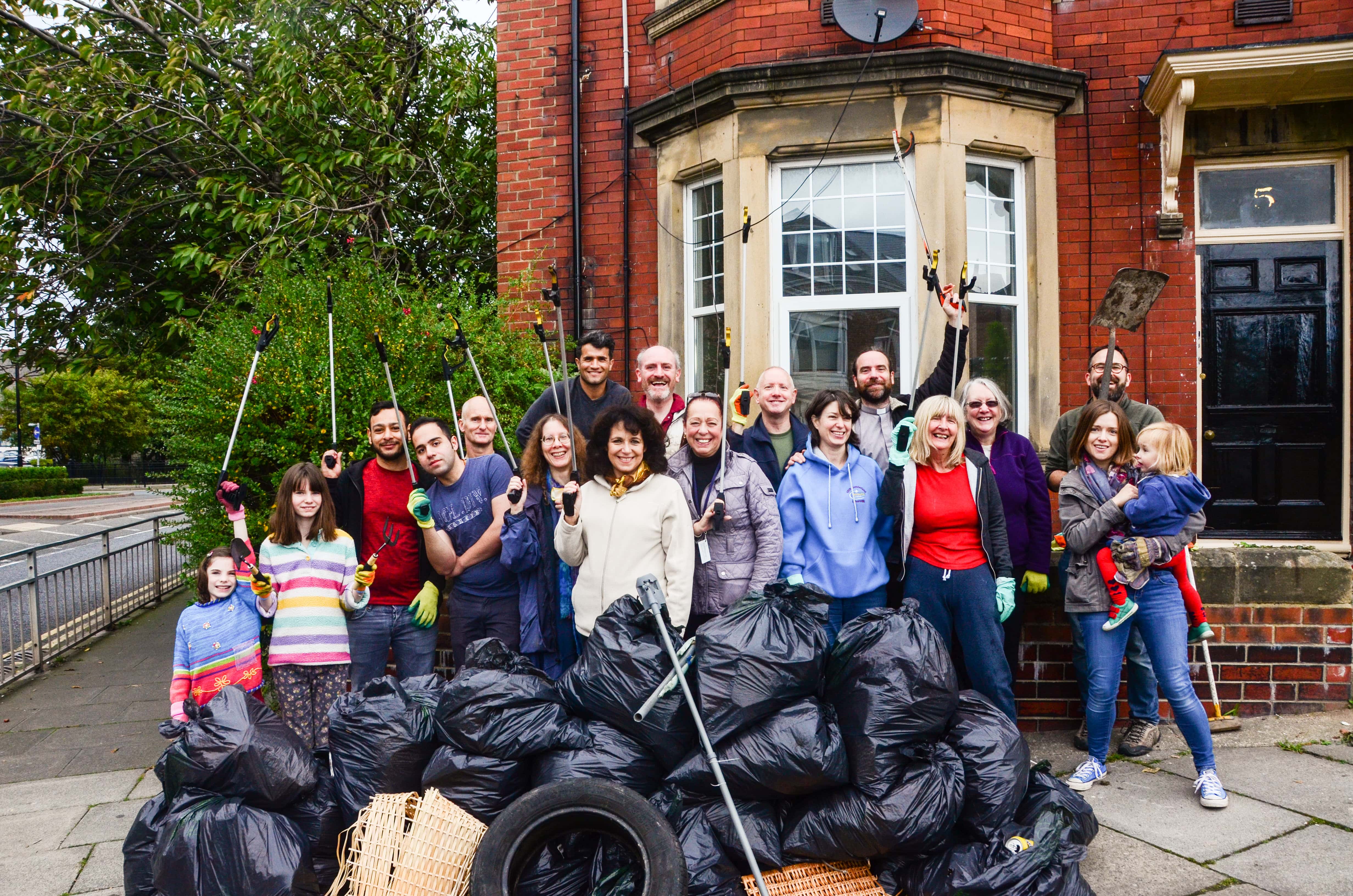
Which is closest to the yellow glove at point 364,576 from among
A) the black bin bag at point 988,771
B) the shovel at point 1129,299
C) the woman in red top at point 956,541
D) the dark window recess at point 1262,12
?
the woman in red top at point 956,541

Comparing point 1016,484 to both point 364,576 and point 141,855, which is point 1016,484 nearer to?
point 364,576

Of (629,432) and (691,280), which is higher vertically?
(691,280)

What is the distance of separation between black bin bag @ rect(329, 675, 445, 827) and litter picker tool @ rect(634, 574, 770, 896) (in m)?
0.95

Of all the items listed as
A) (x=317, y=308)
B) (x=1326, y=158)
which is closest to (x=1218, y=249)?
(x=1326, y=158)

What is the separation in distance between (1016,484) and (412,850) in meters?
2.94

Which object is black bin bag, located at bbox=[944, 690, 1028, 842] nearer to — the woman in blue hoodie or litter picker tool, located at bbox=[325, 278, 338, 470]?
the woman in blue hoodie

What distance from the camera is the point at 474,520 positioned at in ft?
14.5

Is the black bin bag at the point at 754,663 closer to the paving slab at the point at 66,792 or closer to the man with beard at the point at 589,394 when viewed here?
the man with beard at the point at 589,394

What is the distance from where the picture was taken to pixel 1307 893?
3.30m

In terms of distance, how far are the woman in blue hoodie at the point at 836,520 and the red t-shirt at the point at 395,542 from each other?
1.70 metres

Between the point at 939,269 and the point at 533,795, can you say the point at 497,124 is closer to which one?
the point at 939,269

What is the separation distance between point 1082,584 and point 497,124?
20.7ft

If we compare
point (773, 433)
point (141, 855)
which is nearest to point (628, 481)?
point (773, 433)

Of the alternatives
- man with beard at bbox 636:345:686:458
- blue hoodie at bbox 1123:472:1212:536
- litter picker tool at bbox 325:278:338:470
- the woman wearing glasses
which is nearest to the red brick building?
man with beard at bbox 636:345:686:458
